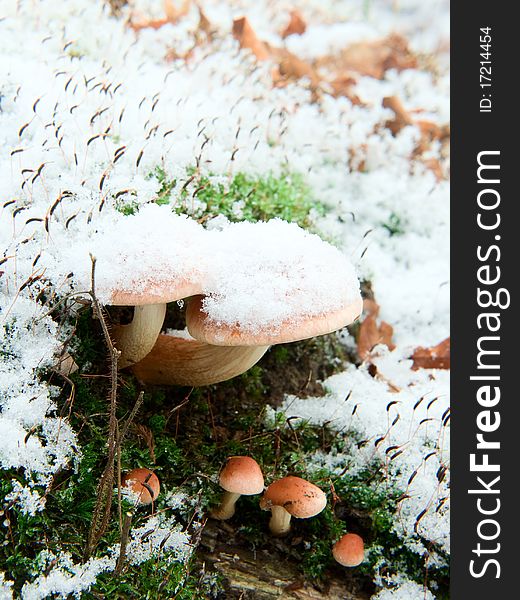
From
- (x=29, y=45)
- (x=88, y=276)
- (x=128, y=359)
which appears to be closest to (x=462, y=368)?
(x=128, y=359)

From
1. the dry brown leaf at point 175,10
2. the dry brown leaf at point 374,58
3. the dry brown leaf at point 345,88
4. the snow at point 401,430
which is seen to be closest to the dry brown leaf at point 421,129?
the dry brown leaf at point 345,88

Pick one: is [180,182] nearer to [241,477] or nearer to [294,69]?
[241,477]

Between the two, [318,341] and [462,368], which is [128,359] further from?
[462,368]

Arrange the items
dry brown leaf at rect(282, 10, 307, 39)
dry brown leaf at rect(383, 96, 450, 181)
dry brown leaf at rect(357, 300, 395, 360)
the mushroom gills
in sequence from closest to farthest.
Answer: the mushroom gills → dry brown leaf at rect(357, 300, 395, 360) → dry brown leaf at rect(383, 96, 450, 181) → dry brown leaf at rect(282, 10, 307, 39)

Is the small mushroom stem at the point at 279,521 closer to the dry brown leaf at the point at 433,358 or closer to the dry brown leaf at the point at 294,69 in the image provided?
the dry brown leaf at the point at 433,358

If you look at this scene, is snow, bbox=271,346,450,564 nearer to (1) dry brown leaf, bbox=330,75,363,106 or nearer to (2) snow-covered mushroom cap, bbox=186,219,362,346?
(2) snow-covered mushroom cap, bbox=186,219,362,346

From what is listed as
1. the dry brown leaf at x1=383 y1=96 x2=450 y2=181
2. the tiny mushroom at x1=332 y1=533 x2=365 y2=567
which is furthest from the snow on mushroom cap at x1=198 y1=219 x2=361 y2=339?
the dry brown leaf at x1=383 y1=96 x2=450 y2=181

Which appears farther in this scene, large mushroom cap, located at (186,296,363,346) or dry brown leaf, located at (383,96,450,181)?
dry brown leaf, located at (383,96,450,181)
